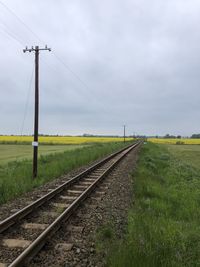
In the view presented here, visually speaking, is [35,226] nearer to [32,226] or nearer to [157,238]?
[32,226]

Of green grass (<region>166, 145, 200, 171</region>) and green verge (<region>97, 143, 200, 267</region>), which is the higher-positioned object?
green verge (<region>97, 143, 200, 267</region>)

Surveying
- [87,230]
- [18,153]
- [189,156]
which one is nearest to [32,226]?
[87,230]

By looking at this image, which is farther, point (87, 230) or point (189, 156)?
point (189, 156)

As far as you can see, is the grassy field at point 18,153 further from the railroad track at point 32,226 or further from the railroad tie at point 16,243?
the railroad tie at point 16,243

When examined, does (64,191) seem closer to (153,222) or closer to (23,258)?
(153,222)

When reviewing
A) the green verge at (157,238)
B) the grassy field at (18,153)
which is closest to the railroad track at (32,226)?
the green verge at (157,238)

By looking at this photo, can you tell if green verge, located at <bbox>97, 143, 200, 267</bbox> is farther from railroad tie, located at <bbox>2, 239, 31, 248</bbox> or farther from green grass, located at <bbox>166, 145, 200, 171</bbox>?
green grass, located at <bbox>166, 145, 200, 171</bbox>

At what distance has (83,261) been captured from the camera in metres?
5.18

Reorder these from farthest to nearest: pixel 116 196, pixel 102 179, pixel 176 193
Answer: pixel 102 179 → pixel 176 193 → pixel 116 196

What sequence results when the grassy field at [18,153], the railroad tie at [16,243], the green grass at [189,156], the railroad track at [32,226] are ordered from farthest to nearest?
the green grass at [189,156]
the grassy field at [18,153]
the railroad tie at [16,243]
the railroad track at [32,226]

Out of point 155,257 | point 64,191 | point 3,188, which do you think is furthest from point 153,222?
point 3,188

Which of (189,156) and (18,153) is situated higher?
(18,153)

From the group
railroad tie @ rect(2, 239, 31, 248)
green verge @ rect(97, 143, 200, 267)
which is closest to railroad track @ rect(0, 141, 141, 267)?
railroad tie @ rect(2, 239, 31, 248)

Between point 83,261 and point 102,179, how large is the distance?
8586 mm
